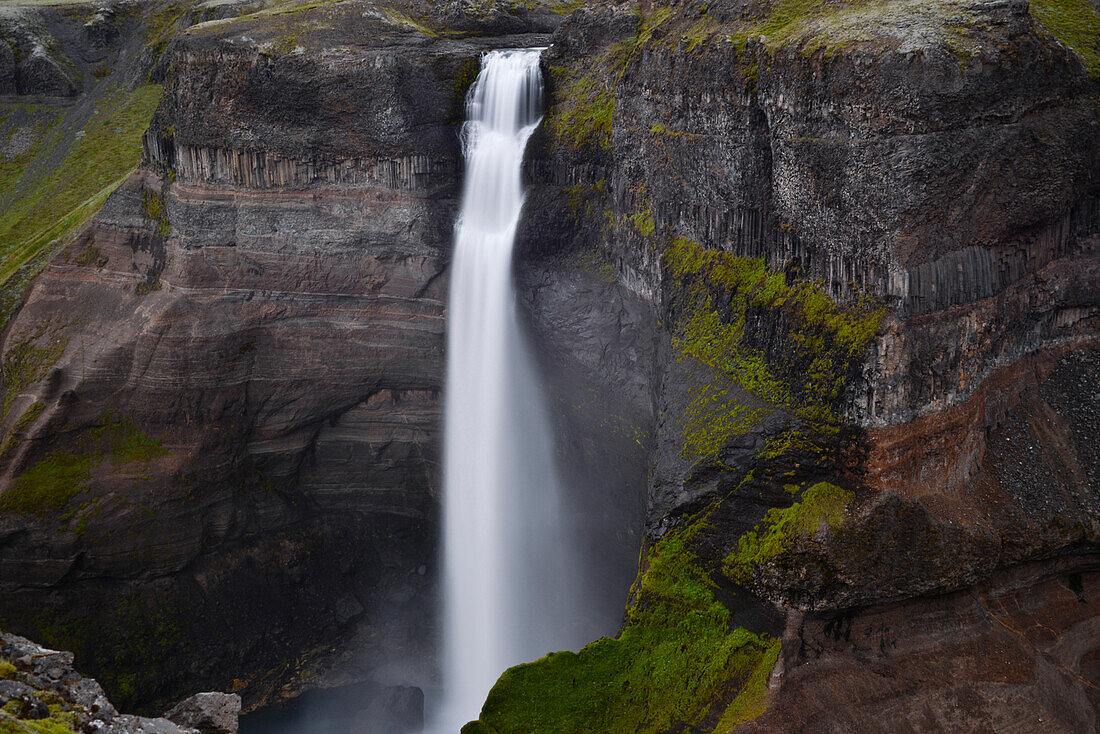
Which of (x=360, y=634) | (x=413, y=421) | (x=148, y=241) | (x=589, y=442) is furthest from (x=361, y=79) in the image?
(x=360, y=634)

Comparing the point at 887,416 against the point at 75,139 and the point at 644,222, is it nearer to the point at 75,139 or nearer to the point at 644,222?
the point at 644,222

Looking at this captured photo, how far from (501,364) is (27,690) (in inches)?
687

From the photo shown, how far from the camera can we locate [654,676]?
17359 millimetres

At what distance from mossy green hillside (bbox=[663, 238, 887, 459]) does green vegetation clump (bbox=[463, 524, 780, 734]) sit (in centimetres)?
354

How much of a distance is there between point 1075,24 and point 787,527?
13.1 meters

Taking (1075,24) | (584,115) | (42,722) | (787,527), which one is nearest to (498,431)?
(584,115)

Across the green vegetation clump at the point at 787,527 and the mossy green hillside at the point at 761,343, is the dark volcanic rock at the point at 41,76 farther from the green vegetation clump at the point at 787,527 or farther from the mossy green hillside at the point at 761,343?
the green vegetation clump at the point at 787,527

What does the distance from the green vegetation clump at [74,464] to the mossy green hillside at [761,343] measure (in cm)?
1999

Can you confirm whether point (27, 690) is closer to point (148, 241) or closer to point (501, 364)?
point (501, 364)

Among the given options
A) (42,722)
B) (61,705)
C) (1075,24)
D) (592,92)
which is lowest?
(61,705)

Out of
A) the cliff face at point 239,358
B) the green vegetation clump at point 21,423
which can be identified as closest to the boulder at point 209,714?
the cliff face at point 239,358

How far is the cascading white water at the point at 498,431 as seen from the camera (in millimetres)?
28172

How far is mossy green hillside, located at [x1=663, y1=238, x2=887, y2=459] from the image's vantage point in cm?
1745

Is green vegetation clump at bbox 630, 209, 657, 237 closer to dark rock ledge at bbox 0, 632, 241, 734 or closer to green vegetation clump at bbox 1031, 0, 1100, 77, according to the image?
green vegetation clump at bbox 1031, 0, 1100, 77
